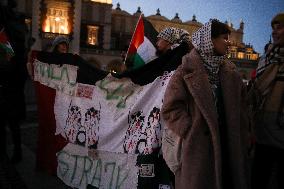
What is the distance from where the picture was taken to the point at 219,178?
263cm

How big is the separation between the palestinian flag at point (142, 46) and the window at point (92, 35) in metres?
41.7

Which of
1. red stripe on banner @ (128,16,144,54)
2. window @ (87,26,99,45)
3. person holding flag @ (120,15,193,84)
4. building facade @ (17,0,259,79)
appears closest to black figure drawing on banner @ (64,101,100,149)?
person holding flag @ (120,15,193,84)

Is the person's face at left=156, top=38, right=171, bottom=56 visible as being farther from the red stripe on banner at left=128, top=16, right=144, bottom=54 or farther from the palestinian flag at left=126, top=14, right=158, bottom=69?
the red stripe on banner at left=128, top=16, right=144, bottom=54

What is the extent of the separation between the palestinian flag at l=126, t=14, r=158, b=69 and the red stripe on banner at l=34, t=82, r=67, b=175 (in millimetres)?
1147

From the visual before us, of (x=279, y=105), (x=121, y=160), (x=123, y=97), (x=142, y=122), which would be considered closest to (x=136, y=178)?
(x=121, y=160)

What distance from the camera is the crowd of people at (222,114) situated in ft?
8.73

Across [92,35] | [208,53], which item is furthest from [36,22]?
[208,53]

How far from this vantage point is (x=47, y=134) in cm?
483

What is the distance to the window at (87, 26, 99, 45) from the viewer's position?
1791 inches

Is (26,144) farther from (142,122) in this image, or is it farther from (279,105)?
(279,105)

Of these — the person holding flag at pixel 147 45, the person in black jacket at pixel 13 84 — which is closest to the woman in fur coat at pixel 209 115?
the person holding flag at pixel 147 45

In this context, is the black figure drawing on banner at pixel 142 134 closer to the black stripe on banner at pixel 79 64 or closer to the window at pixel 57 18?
the black stripe on banner at pixel 79 64

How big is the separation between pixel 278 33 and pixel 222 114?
1022mm

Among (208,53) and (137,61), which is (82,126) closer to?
(137,61)
